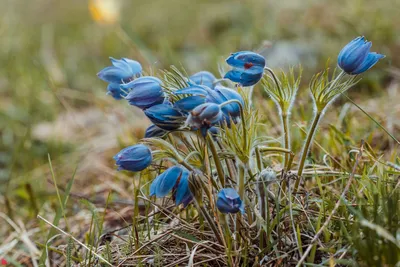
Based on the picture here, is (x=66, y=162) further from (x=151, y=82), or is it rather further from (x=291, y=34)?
(x=291, y=34)

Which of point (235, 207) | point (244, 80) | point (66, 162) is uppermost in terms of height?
point (244, 80)

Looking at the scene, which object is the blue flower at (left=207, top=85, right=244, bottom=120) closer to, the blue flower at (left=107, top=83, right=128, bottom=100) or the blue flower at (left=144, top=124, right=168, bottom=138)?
the blue flower at (left=144, top=124, right=168, bottom=138)

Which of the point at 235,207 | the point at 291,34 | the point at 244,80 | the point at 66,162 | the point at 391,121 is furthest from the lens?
the point at 291,34

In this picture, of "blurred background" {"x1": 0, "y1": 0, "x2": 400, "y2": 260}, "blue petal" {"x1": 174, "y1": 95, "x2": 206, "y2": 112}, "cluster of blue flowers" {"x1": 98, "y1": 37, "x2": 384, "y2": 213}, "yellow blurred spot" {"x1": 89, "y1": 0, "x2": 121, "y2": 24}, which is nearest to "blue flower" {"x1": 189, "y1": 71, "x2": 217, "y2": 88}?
"blurred background" {"x1": 0, "y1": 0, "x2": 400, "y2": 260}

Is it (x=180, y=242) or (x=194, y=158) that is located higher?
(x=194, y=158)

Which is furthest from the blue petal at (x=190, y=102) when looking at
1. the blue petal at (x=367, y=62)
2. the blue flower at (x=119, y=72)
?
the blue petal at (x=367, y=62)

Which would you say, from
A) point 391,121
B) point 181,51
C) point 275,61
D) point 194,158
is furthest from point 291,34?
point 194,158
